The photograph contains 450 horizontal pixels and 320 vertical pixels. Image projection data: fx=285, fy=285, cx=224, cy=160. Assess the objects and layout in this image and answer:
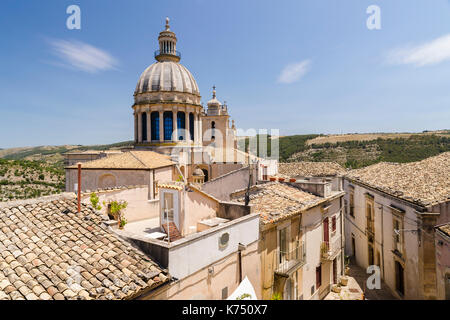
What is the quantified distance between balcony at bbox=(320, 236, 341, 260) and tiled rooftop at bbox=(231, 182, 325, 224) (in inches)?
89.3

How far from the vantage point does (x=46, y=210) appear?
22.4 ft

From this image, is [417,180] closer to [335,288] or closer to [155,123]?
[335,288]

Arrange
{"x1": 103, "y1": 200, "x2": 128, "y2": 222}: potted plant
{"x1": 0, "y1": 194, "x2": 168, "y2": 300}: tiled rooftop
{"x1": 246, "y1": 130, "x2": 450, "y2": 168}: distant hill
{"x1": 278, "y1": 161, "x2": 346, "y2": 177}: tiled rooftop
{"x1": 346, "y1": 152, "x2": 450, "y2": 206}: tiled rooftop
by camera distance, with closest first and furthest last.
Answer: {"x1": 0, "y1": 194, "x2": 168, "y2": 300}: tiled rooftop, {"x1": 103, "y1": 200, "x2": 128, "y2": 222}: potted plant, {"x1": 346, "y1": 152, "x2": 450, "y2": 206}: tiled rooftop, {"x1": 278, "y1": 161, "x2": 346, "y2": 177}: tiled rooftop, {"x1": 246, "y1": 130, "x2": 450, "y2": 168}: distant hill

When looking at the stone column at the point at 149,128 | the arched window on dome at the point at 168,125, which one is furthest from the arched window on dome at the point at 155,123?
the arched window on dome at the point at 168,125

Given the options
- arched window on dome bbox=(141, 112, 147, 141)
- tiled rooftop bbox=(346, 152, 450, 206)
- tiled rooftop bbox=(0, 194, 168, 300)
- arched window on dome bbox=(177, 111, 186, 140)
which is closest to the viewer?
tiled rooftop bbox=(0, 194, 168, 300)

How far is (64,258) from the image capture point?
535 centimetres

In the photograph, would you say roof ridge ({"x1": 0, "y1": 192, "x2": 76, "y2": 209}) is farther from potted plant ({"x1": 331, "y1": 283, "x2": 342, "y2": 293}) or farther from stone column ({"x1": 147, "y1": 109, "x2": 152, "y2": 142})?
stone column ({"x1": 147, "y1": 109, "x2": 152, "y2": 142})

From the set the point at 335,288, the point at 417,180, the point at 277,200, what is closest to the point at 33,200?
the point at 277,200

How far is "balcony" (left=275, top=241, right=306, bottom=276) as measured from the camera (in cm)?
983

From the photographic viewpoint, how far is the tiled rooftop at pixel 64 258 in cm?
Answer: 455

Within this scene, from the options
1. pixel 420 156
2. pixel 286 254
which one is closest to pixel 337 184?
pixel 286 254

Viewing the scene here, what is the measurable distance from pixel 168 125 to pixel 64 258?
22.8 meters

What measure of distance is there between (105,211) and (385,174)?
56.6 ft

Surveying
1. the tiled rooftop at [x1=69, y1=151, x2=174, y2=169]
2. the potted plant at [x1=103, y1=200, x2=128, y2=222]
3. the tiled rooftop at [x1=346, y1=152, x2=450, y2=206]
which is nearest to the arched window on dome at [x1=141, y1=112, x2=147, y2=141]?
the tiled rooftop at [x1=69, y1=151, x2=174, y2=169]
